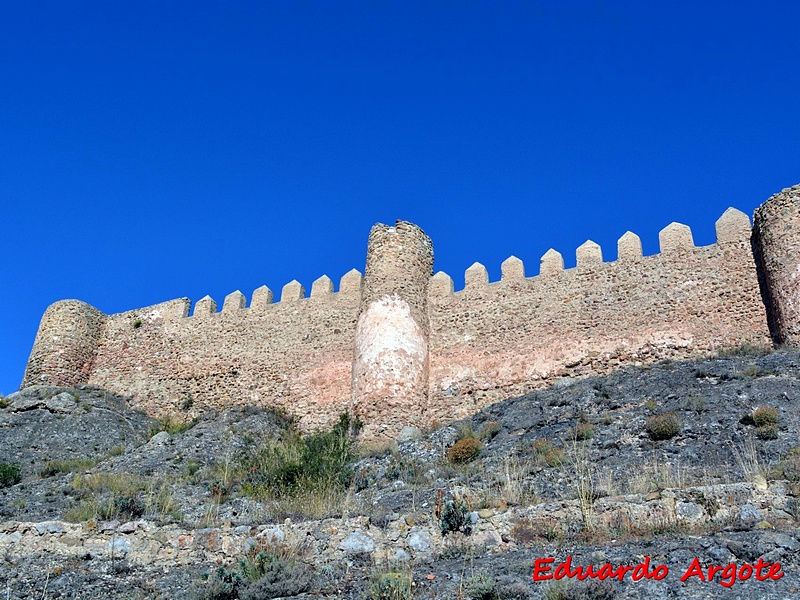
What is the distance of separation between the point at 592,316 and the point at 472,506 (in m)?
8.82

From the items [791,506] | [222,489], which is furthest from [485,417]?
[791,506]

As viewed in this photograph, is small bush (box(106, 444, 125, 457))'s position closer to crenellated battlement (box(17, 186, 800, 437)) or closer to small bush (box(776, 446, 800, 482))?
crenellated battlement (box(17, 186, 800, 437))

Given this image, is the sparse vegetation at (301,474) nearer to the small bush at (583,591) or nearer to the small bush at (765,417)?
the small bush at (583,591)

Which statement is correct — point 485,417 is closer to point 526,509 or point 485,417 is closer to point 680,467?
point 680,467

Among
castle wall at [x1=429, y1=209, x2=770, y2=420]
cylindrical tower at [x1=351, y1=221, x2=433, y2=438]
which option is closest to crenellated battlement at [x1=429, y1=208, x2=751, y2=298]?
castle wall at [x1=429, y1=209, x2=770, y2=420]

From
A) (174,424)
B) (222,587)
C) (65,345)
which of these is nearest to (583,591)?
(222,587)

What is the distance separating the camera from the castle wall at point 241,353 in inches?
733

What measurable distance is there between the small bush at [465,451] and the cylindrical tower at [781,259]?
5.94m

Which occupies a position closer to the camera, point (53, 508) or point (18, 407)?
point (53, 508)

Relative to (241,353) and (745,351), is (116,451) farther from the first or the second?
(745,351)

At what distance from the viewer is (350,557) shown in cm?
781

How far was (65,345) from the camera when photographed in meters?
21.9

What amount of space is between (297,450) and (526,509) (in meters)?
6.60

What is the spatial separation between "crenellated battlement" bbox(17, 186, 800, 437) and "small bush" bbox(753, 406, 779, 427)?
3.79 meters
